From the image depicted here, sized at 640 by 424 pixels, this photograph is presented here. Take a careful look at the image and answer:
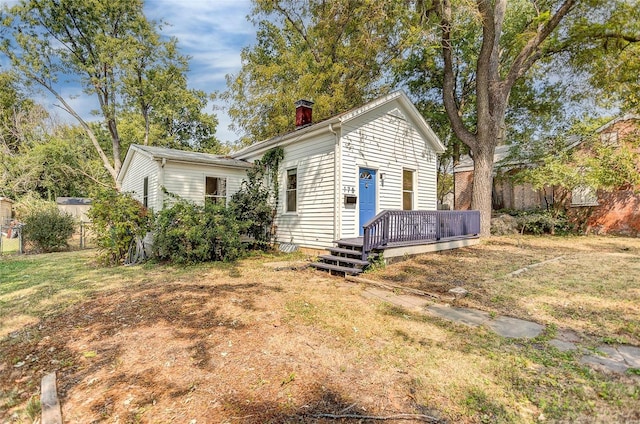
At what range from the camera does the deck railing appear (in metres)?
7.23

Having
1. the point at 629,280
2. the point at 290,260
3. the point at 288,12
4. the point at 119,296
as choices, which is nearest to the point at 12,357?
the point at 119,296

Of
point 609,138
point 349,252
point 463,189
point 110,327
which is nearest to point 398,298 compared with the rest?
point 349,252

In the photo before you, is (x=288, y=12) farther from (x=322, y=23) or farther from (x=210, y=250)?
(x=210, y=250)

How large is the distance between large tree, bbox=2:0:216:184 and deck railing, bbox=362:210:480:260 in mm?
21634

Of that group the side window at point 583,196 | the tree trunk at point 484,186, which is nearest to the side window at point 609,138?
the side window at point 583,196

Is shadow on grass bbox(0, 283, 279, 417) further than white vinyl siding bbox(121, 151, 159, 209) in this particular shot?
No

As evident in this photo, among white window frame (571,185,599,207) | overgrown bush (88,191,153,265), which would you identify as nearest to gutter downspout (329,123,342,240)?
overgrown bush (88,191,153,265)

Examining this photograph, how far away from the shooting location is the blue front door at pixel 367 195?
9539mm

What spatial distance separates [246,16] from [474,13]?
50.4 feet

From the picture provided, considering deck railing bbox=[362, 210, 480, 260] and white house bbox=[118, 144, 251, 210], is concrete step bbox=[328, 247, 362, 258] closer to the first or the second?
deck railing bbox=[362, 210, 480, 260]

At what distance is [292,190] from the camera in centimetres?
1060

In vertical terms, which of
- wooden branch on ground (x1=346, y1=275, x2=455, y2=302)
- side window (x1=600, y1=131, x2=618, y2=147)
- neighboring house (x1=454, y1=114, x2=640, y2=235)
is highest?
side window (x1=600, y1=131, x2=618, y2=147)

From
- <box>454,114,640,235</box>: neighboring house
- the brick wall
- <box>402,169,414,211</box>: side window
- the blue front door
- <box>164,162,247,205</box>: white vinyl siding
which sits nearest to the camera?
the blue front door

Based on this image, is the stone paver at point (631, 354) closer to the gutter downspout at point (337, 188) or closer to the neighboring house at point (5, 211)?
the gutter downspout at point (337, 188)
